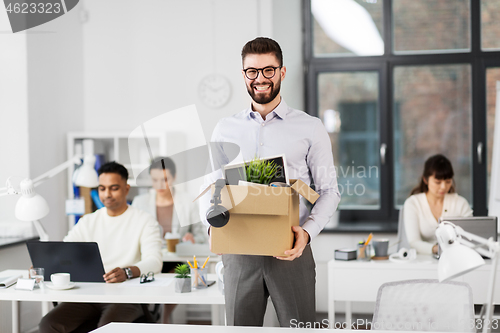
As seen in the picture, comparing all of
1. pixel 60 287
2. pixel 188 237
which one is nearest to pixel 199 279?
pixel 60 287

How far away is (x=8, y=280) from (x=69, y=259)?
1.15 ft

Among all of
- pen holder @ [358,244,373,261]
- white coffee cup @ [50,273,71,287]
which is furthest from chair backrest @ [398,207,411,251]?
white coffee cup @ [50,273,71,287]

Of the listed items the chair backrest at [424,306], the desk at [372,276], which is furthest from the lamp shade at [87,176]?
the chair backrest at [424,306]

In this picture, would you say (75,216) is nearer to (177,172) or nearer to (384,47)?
(177,172)

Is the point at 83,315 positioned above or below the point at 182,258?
below

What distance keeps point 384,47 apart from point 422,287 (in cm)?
302

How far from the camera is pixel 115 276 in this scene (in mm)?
2449

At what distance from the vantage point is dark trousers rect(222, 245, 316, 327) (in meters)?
1.75

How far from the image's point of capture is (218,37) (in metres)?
4.23

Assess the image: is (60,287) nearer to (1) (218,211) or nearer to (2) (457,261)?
(1) (218,211)

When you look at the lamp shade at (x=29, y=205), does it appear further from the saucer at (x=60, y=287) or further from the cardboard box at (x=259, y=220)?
the cardboard box at (x=259, y=220)

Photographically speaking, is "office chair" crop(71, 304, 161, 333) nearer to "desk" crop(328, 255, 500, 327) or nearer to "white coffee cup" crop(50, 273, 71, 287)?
"white coffee cup" crop(50, 273, 71, 287)

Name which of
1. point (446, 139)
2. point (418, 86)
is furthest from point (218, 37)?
point (446, 139)

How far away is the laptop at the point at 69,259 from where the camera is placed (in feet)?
7.86
